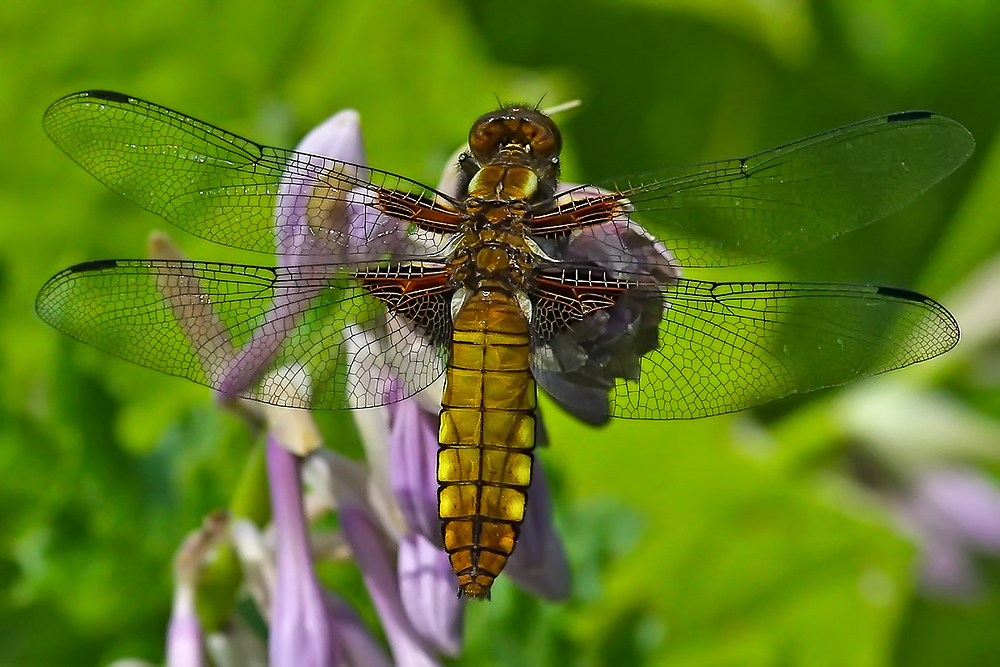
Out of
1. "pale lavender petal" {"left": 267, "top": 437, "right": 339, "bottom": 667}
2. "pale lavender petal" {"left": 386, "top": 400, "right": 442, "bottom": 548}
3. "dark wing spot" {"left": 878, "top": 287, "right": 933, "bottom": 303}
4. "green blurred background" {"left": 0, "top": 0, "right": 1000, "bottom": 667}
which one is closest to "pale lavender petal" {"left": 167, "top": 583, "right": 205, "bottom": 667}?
"pale lavender petal" {"left": 267, "top": 437, "right": 339, "bottom": 667}

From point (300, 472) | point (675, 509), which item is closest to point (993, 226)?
point (675, 509)

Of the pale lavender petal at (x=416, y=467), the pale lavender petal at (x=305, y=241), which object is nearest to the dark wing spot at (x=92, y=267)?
the pale lavender petal at (x=305, y=241)

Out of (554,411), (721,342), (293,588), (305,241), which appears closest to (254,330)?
(305,241)

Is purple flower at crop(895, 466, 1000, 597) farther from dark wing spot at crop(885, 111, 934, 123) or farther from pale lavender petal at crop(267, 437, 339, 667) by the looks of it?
pale lavender petal at crop(267, 437, 339, 667)

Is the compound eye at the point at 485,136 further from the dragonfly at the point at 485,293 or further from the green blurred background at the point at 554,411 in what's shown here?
the green blurred background at the point at 554,411

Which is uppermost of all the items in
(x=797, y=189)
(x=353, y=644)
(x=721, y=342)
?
(x=797, y=189)

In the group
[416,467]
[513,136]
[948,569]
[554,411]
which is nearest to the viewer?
[416,467]

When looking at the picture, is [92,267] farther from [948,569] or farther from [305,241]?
[948,569]
